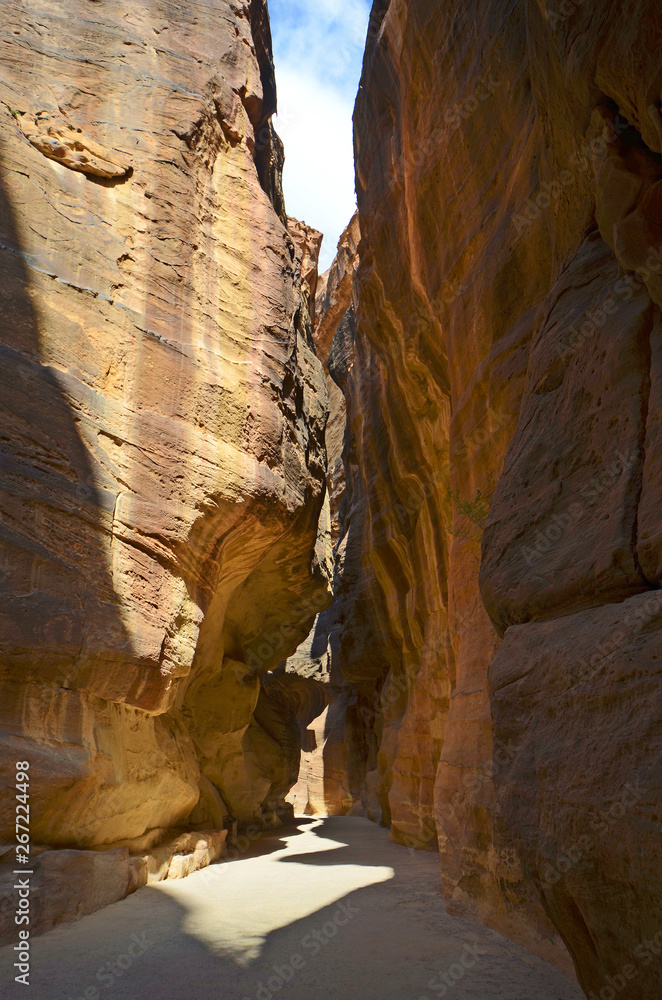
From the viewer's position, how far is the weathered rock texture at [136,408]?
6406mm

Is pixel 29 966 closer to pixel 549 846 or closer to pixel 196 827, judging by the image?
pixel 549 846

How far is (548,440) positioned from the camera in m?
3.80

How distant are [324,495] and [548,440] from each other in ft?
30.5
